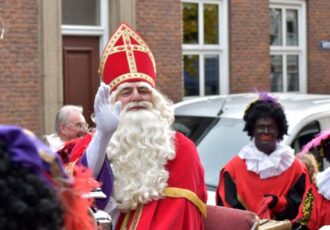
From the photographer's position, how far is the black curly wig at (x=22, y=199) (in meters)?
1.62

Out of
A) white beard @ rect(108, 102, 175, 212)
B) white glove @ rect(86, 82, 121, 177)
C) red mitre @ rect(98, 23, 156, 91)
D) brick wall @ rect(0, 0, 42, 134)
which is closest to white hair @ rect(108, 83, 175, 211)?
white beard @ rect(108, 102, 175, 212)

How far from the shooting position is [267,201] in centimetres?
494

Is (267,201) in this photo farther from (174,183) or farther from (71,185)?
(71,185)

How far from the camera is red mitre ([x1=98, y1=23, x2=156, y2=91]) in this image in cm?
404

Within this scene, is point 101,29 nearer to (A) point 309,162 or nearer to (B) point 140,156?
(A) point 309,162

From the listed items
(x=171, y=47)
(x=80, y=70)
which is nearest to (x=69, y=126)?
(x=80, y=70)

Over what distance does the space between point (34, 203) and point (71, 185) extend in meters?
0.18

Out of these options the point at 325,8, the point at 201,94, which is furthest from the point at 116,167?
the point at 325,8

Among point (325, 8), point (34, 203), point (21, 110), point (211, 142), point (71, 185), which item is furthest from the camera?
point (325, 8)

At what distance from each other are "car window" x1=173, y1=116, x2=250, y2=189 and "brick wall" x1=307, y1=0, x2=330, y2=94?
8590mm

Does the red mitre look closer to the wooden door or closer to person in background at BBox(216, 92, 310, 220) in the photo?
person in background at BBox(216, 92, 310, 220)

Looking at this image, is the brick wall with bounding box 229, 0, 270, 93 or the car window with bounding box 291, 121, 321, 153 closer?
the car window with bounding box 291, 121, 321, 153

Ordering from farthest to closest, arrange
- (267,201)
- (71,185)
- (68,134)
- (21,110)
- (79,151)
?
(21,110) → (68,134) → (267,201) → (79,151) → (71,185)

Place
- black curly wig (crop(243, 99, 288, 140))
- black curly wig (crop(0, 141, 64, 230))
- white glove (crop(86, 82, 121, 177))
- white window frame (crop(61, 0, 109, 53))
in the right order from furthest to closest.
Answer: white window frame (crop(61, 0, 109, 53)), black curly wig (crop(243, 99, 288, 140)), white glove (crop(86, 82, 121, 177)), black curly wig (crop(0, 141, 64, 230))
